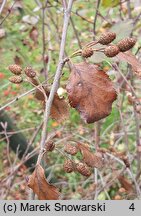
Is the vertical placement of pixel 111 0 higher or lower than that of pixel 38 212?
higher

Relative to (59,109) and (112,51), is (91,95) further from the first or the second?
(59,109)

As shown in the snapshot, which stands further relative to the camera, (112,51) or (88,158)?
(88,158)

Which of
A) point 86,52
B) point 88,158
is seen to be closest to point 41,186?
point 88,158

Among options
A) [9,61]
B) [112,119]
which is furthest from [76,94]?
[9,61]

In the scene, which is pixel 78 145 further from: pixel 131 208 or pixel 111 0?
pixel 111 0

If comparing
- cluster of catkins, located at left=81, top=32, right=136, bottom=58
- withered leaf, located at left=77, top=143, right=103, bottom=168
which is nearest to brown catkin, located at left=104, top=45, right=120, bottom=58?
cluster of catkins, located at left=81, top=32, right=136, bottom=58

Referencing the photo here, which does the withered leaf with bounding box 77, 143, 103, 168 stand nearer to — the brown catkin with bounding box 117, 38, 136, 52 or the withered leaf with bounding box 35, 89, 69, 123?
the withered leaf with bounding box 35, 89, 69, 123

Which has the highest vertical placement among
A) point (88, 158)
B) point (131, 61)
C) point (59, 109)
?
point (131, 61)

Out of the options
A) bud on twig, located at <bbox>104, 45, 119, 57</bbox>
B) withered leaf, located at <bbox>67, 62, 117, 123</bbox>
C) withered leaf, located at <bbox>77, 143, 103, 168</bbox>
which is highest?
bud on twig, located at <bbox>104, 45, 119, 57</bbox>

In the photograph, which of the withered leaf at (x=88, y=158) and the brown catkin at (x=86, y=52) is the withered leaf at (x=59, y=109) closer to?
the withered leaf at (x=88, y=158)
